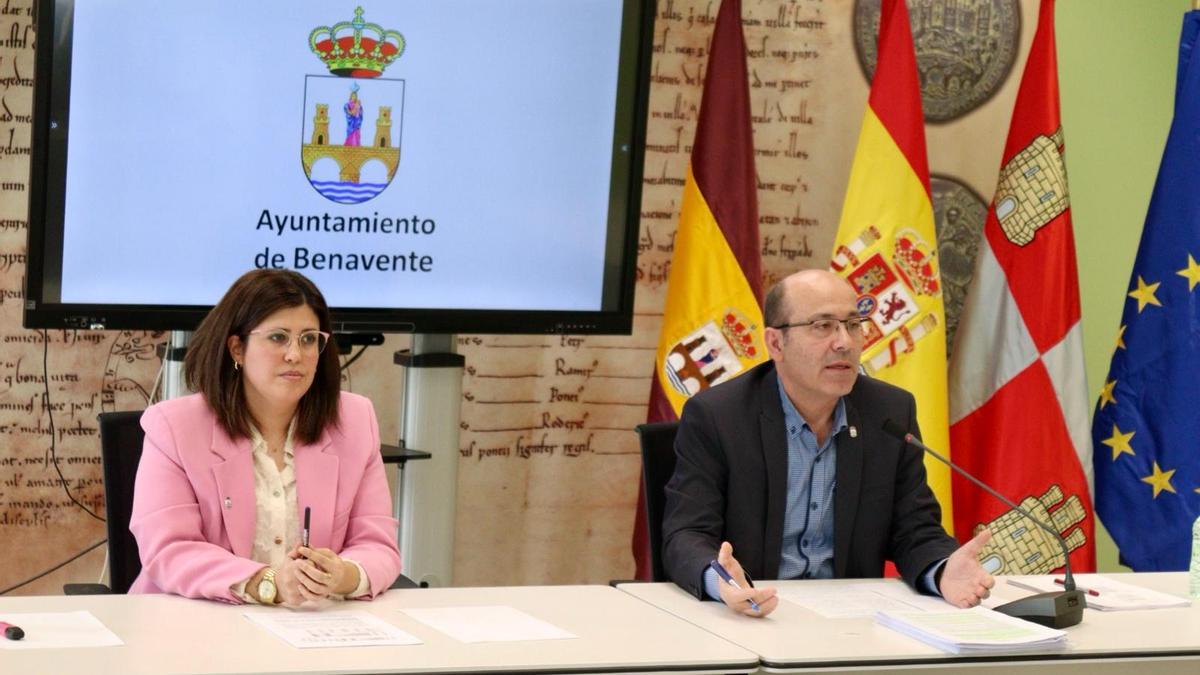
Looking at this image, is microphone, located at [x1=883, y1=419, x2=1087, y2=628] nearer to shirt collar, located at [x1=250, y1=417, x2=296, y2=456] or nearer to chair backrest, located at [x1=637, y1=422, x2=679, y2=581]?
chair backrest, located at [x1=637, y1=422, x2=679, y2=581]

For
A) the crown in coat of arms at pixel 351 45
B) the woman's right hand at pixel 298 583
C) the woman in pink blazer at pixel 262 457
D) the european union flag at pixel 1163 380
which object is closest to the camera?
the woman's right hand at pixel 298 583

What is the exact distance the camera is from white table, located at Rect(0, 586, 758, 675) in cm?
209

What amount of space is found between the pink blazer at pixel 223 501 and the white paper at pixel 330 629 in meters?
0.13

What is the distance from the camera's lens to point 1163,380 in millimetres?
4180

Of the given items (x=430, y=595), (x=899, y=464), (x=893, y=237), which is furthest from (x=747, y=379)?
(x=893, y=237)

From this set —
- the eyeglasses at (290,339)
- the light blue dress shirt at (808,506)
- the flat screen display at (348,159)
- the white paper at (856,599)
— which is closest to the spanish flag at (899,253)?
the flat screen display at (348,159)

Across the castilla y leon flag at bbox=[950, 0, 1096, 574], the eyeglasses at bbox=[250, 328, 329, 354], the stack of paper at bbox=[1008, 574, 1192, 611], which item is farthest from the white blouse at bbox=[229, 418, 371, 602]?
the castilla y leon flag at bbox=[950, 0, 1096, 574]

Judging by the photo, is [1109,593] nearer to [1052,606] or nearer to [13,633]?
[1052,606]

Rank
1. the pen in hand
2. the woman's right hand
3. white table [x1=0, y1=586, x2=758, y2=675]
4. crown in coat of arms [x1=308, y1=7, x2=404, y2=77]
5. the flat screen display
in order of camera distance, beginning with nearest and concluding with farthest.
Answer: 1. white table [x1=0, y1=586, x2=758, y2=675]
2. the woman's right hand
3. the pen in hand
4. the flat screen display
5. crown in coat of arms [x1=308, y1=7, x2=404, y2=77]

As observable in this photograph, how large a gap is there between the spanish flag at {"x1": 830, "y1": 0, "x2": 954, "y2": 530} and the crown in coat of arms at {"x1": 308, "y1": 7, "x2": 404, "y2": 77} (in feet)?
4.66

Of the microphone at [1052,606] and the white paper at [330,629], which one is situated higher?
the microphone at [1052,606]

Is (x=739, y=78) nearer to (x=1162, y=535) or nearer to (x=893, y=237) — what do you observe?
(x=893, y=237)

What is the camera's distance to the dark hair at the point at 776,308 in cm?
315

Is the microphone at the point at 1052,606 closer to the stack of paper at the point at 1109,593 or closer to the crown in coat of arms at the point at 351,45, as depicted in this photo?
the stack of paper at the point at 1109,593
